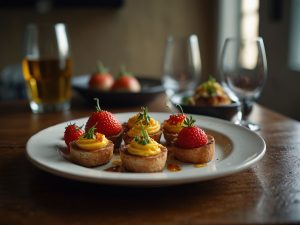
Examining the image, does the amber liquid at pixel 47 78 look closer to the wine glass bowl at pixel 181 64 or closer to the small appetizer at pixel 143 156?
the wine glass bowl at pixel 181 64

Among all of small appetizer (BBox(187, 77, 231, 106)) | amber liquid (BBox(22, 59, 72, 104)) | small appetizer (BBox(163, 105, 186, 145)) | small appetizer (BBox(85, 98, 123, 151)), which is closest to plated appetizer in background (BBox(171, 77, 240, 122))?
small appetizer (BBox(187, 77, 231, 106))

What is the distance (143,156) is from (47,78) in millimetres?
809

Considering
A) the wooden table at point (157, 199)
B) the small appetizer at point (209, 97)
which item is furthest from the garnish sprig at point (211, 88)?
the wooden table at point (157, 199)

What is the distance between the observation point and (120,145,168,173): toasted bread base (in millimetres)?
747

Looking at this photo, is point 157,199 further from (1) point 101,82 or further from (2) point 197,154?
(1) point 101,82

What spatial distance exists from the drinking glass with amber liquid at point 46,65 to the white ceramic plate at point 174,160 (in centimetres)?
40

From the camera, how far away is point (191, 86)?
164 centimetres

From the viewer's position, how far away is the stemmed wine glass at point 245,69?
1.21 m

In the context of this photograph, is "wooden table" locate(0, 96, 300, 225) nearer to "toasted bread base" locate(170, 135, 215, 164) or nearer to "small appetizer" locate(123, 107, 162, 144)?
"toasted bread base" locate(170, 135, 215, 164)

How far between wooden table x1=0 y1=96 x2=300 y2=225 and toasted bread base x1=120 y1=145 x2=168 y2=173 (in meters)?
0.05

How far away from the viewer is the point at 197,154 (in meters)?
0.82

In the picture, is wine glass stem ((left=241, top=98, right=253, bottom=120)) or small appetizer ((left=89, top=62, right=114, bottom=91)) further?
small appetizer ((left=89, top=62, right=114, bottom=91))

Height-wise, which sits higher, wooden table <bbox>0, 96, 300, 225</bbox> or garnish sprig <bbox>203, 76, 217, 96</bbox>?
garnish sprig <bbox>203, 76, 217, 96</bbox>

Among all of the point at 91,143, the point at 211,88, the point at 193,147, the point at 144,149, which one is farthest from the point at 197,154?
the point at 211,88
